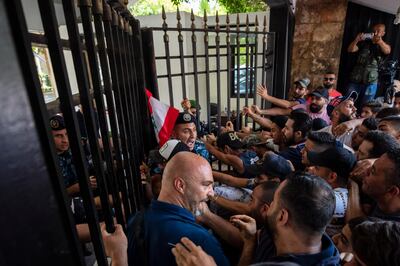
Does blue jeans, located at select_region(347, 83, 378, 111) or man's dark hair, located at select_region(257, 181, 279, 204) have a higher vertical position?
blue jeans, located at select_region(347, 83, 378, 111)

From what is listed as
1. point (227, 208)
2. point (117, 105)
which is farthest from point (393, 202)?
point (117, 105)

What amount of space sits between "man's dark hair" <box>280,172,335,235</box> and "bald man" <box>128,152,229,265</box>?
399mm

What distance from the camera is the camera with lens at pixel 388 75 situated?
455cm

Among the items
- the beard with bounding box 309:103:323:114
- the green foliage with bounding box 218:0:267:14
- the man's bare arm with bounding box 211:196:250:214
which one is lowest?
the man's bare arm with bounding box 211:196:250:214

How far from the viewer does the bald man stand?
1190 millimetres

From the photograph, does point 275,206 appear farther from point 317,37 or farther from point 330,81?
point 317,37

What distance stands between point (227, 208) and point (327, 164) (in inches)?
31.8

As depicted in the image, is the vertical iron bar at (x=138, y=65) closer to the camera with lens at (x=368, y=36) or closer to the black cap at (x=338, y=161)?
the black cap at (x=338, y=161)

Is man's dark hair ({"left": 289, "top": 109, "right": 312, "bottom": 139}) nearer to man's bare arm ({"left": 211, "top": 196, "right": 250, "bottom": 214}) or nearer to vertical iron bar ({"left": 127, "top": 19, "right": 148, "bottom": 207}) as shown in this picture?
man's bare arm ({"left": 211, "top": 196, "right": 250, "bottom": 214})

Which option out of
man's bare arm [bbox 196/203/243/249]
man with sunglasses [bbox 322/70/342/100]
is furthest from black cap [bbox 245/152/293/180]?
man with sunglasses [bbox 322/70/342/100]

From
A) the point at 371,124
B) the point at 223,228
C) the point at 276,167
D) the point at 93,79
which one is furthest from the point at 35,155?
the point at 371,124

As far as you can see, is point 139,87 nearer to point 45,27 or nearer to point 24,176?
point 45,27

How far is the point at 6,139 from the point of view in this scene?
13.3 inches

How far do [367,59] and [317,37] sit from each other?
1.09 m
